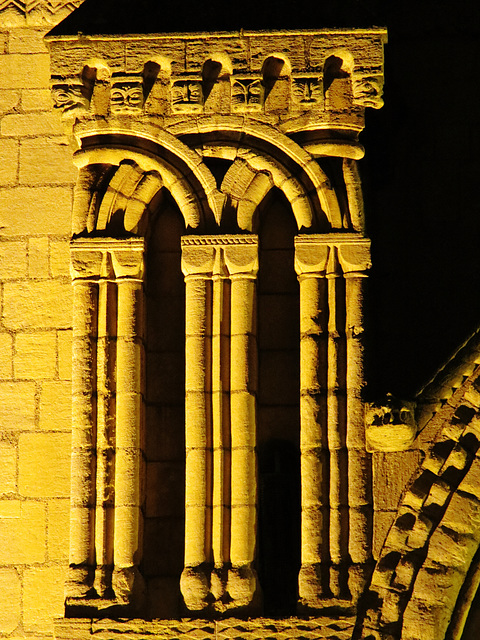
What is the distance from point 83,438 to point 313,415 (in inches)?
47.0

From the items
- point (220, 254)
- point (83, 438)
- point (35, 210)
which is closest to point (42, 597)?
point (83, 438)

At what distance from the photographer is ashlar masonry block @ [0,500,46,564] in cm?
872

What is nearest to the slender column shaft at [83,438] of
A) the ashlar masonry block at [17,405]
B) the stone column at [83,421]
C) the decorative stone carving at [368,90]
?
the stone column at [83,421]

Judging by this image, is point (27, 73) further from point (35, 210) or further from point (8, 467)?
point (8, 467)

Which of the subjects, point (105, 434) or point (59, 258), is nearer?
point (105, 434)

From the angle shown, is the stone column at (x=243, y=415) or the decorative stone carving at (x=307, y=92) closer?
the stone column at (x=243, y=415)

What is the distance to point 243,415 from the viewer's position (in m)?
8.25

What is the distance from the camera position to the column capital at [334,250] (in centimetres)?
837

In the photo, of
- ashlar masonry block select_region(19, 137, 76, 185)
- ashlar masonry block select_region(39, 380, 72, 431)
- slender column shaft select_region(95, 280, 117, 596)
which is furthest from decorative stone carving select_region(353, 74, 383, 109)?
ashlar masonry block select_region(39, 380, 72, 431)

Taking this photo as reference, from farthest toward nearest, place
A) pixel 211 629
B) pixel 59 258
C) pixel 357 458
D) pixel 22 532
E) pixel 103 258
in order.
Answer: pixel 59 258 → pixel 22 532 → pixel 103 258 → pixel 357 458 → pixel 211 629

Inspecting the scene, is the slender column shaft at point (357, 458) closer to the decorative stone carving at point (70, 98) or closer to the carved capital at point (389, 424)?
the carved capital at point (389, 424)

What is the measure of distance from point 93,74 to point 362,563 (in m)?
2.97

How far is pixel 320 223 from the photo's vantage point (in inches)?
333

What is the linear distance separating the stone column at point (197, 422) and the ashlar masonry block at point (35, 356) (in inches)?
38.1
